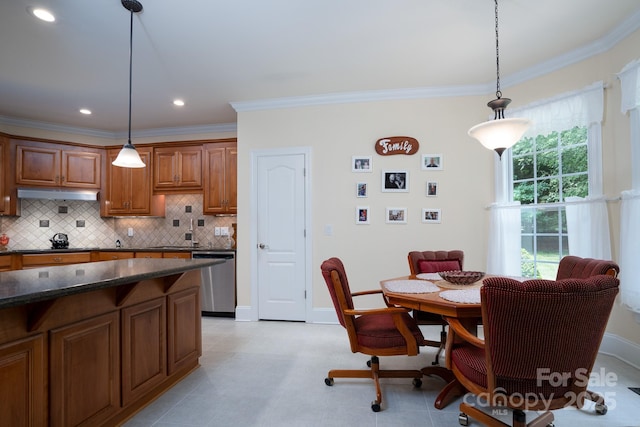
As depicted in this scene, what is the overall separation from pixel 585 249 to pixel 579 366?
191 cm

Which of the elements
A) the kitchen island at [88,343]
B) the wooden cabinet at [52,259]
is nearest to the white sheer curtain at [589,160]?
the kitchen island at [88,343]

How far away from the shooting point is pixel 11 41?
271cm

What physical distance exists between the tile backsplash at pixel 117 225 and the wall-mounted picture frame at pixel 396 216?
92.0 inches

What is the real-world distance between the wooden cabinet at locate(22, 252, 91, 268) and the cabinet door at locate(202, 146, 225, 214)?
5.76 ft

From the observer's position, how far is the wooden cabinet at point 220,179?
4.53 m

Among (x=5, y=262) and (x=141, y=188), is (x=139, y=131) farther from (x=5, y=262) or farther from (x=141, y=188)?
(x=5, y=262)

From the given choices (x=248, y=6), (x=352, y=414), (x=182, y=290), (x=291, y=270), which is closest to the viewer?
(x=352, y=414)

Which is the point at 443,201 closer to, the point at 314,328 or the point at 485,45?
the point at 485,45

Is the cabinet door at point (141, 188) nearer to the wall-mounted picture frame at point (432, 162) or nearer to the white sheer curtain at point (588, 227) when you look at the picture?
the wall-mounted picture frame at point (432, 162)

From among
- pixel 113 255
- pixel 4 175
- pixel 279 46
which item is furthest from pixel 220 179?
pixel 4 175

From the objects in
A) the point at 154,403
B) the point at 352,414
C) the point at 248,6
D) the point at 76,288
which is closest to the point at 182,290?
the point at 154,403

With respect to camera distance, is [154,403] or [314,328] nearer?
[154,403]

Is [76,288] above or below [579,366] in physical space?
above

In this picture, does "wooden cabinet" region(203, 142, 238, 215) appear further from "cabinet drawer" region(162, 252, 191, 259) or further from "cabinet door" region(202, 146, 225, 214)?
"cabinet drawer" region(162, 252, 191, 259)
